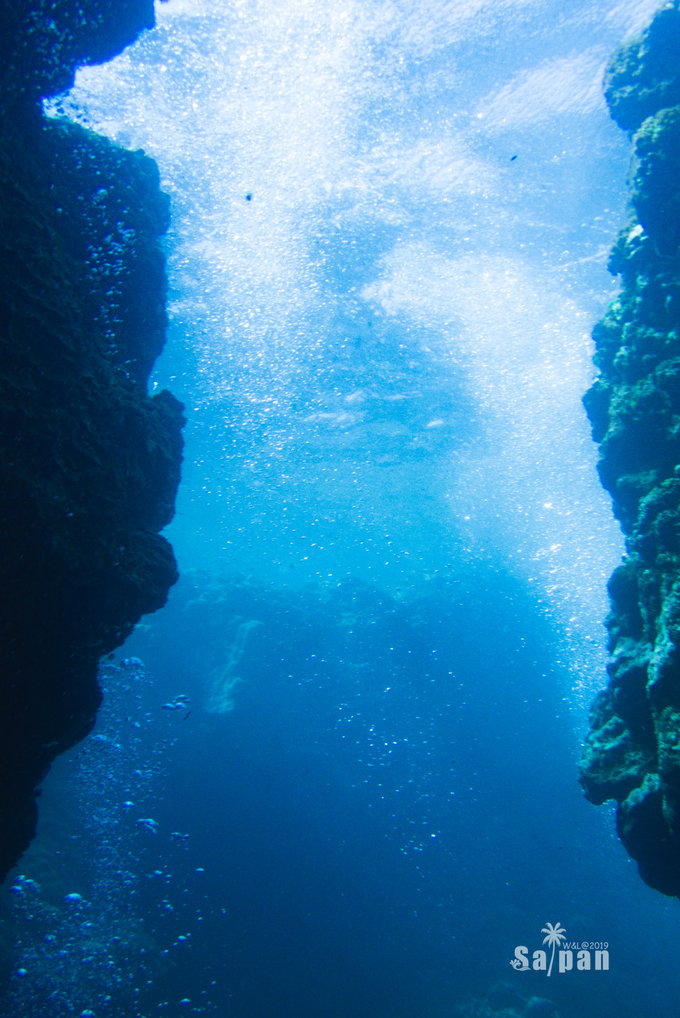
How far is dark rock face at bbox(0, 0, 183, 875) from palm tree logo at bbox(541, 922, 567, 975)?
19997mm

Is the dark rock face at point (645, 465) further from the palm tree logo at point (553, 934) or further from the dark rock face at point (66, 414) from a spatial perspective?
the palm tree logo at point (553, 934)

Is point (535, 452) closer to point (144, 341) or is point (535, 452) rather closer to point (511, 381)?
point (511, 381)

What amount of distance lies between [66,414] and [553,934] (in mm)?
23393

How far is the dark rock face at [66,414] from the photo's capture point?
4.99m

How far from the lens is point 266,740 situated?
21203 millimetres

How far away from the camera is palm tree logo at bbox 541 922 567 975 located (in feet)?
57.6

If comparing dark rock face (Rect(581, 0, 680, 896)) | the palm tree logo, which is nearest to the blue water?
the palm tree logo

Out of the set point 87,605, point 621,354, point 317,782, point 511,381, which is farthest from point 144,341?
point 317,782

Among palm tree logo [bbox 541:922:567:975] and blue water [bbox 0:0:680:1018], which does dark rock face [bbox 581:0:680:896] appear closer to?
blue water [bbox 0:0:680:1018]

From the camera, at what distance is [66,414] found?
5.40 m

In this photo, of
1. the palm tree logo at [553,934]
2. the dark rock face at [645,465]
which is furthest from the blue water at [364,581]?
the dark rock face at [645,465]

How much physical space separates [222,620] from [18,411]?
2403 cm

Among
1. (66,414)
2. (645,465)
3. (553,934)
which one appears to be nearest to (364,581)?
(553,934)

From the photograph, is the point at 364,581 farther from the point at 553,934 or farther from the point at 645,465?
the point at 645,465
